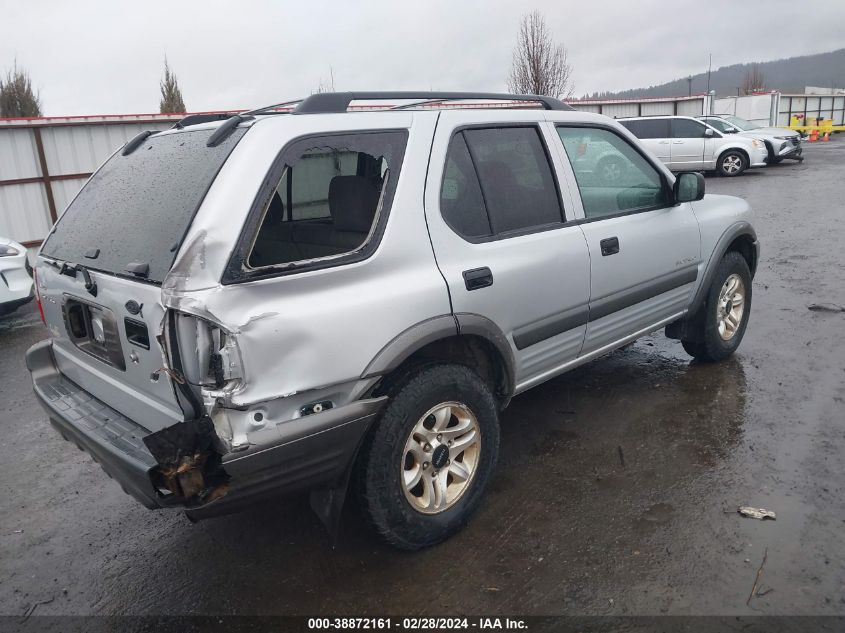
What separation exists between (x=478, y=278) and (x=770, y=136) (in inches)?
750

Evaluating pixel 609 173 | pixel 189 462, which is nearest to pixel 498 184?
pixel 609 173

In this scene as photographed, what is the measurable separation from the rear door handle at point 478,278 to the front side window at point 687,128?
16983mm

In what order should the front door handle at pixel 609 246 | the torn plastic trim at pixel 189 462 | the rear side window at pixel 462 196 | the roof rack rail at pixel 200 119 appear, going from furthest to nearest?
the front door handle at pixel 609 246 → the roof rack rail at pixel 200 119 → the rear side window at pixel 462 196 → the torn plastic trim at pixel 189 462

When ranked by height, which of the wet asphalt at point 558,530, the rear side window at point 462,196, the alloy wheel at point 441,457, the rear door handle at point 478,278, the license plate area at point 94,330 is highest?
the rear side window at point 462,196

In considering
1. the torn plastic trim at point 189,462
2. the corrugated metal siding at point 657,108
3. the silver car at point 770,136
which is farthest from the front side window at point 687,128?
the torn plastic trim at point 189,462

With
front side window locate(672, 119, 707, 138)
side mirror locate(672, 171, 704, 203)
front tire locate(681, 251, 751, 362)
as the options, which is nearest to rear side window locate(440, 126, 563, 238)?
side mirror locate(672, 171, 704, 203)

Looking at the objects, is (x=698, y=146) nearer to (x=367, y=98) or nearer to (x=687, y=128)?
(x=687, y=128)

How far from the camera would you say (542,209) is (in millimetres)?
3416

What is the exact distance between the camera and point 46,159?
10.6 metres

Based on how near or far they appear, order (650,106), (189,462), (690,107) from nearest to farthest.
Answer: (189,462) < (650,106) < (690,107)

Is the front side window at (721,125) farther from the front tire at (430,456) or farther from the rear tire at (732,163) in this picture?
the front tire at (430,456)

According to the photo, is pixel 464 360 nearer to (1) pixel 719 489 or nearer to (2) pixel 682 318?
(1) pixel 719 489

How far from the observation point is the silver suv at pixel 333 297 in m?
2.33

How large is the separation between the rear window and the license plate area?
188 millimetres
